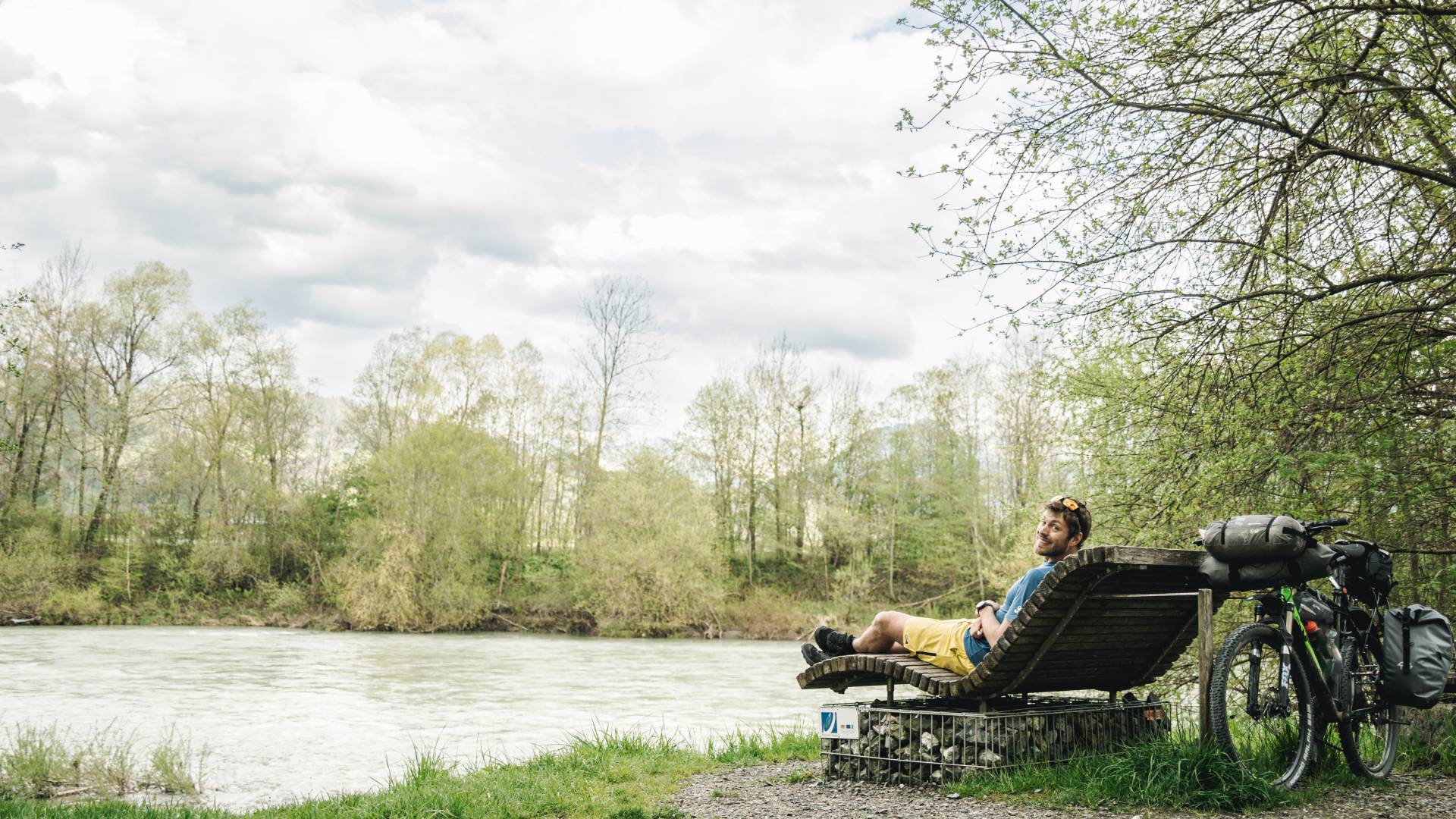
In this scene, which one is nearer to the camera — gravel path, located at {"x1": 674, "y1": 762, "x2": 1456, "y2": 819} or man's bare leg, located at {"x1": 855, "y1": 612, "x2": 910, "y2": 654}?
gravel path, located at {"x1": 674, "y1": 762, "x2": 1456, "y2": 819}

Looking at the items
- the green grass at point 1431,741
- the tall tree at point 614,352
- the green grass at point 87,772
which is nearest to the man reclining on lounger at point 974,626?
the green grass at point 1431,741

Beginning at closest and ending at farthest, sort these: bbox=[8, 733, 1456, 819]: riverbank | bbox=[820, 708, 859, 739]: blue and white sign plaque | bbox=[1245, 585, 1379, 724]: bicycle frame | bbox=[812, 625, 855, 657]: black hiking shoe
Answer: bbox=[8, 733, 1456, 819]: riverbank → bbox=[1245, 585, 1379, 724]: bicycle frame → bbox=[820, 708, 859, 739]: blue and white sign plaque → bbox=[812, 625, 855, 657]: black hiking shoe

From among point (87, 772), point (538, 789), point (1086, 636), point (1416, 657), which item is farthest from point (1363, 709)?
point (87, 772)

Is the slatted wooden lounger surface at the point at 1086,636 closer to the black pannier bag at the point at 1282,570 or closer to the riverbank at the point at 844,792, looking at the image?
the black pannier bag at the point at 1282,570

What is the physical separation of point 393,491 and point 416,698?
1802 centimetres

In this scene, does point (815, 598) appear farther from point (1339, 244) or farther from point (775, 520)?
point (1339, 244)

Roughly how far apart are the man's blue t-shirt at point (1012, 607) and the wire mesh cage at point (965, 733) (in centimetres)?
27

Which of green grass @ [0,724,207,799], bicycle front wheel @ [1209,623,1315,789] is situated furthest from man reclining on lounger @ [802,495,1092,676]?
green grass @ [0,724,207,799]

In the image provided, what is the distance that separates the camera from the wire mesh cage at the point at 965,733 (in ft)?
17.4

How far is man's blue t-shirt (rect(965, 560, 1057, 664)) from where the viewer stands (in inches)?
208

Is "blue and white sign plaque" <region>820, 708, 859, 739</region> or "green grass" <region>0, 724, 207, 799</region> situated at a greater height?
"blue and white sign plaque" <region>820, 708, 859, 739</region>

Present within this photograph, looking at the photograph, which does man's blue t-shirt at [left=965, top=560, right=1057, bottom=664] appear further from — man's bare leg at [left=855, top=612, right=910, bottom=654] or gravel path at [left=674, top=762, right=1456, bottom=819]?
gravel path at [left=674, top=762, right=1456, bottom=819]

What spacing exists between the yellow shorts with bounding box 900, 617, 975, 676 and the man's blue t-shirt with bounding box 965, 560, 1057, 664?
0.13ft

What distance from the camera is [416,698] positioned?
14.5 m
